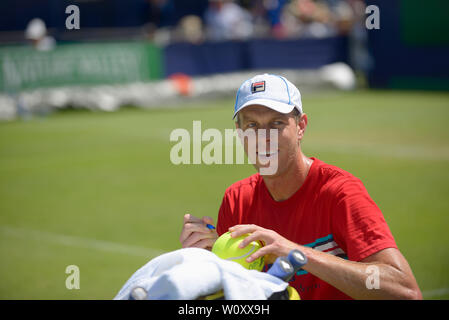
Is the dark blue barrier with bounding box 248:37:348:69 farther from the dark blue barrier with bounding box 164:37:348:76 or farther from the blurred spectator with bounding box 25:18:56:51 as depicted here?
the blurred spectator with bounding box 25:18:56:51

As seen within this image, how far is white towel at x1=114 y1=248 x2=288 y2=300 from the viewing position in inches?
110

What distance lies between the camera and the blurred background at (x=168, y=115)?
8727 millimetres

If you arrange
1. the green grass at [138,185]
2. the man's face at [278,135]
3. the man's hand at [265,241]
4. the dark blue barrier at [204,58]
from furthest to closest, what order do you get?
the dark blue barrier at [204,58], the green grass at [138,185], the man's face at [278,135], the man's hand at [265,241]

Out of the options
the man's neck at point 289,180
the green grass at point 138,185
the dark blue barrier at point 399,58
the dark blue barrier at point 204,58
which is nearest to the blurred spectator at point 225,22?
the dark blue barrier at point 204,58

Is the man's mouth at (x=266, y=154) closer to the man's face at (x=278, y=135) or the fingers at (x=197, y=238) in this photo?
A: the man's face at (x=278, y=135)

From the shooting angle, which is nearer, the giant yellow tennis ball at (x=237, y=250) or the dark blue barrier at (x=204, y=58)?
the giant yellow tennis ball at (x=237, y=250)

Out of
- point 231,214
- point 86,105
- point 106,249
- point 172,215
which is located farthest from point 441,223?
point 86,105

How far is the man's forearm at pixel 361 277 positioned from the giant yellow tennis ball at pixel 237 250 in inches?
8.6

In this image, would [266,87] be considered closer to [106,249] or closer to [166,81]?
[106,249]

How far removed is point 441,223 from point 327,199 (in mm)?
5870

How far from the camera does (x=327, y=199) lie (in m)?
3.72

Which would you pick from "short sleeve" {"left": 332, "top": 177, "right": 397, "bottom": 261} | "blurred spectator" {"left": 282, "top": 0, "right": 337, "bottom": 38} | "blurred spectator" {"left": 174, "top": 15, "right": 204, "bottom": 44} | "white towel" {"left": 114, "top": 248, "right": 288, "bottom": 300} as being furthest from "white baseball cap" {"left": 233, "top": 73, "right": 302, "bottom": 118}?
"blurred spectator" {"left": 282, "top": 0, "right": 337, "bottom": 38}

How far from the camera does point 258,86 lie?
12.2ft

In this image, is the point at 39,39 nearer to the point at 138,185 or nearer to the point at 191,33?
the point at 191,33
